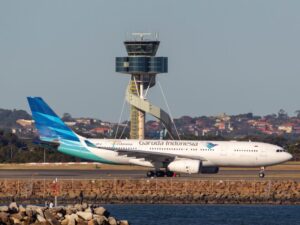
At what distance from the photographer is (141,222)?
196 feet

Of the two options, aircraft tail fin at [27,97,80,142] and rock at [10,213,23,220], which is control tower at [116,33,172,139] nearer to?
aircraft tail fin at [27,97,80,142]

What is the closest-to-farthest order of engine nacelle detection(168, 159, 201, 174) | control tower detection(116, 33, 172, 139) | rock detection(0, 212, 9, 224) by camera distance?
rock detection(0, 212, 9, 224) → engine nacelle detection(168, 159, 201, 174) → control tower detection(116, 33, 172, 139)

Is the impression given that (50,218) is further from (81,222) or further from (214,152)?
(214,152)

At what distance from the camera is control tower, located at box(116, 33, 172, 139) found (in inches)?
5032


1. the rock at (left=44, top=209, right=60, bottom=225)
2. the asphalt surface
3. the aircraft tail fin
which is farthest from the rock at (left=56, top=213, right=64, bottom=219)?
the aircraft tail fin

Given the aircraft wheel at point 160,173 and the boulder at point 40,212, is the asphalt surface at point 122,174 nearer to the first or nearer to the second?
the aircraft wheel at point 160,173

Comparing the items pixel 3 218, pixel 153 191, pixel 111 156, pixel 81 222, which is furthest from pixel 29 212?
pixel 111 156

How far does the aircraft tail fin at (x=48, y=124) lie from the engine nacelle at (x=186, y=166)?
31.4ft

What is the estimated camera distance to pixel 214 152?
288 feet

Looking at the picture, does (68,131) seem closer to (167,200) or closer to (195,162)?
(195,162)

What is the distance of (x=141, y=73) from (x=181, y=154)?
41.8m

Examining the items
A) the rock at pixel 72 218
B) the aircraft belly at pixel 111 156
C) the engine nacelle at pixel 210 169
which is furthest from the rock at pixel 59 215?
the engine nacelle at pixel 210 169

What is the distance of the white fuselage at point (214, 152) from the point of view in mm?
87500

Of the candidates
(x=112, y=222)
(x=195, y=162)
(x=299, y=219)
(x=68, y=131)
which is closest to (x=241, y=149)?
(x=195, y=162)
